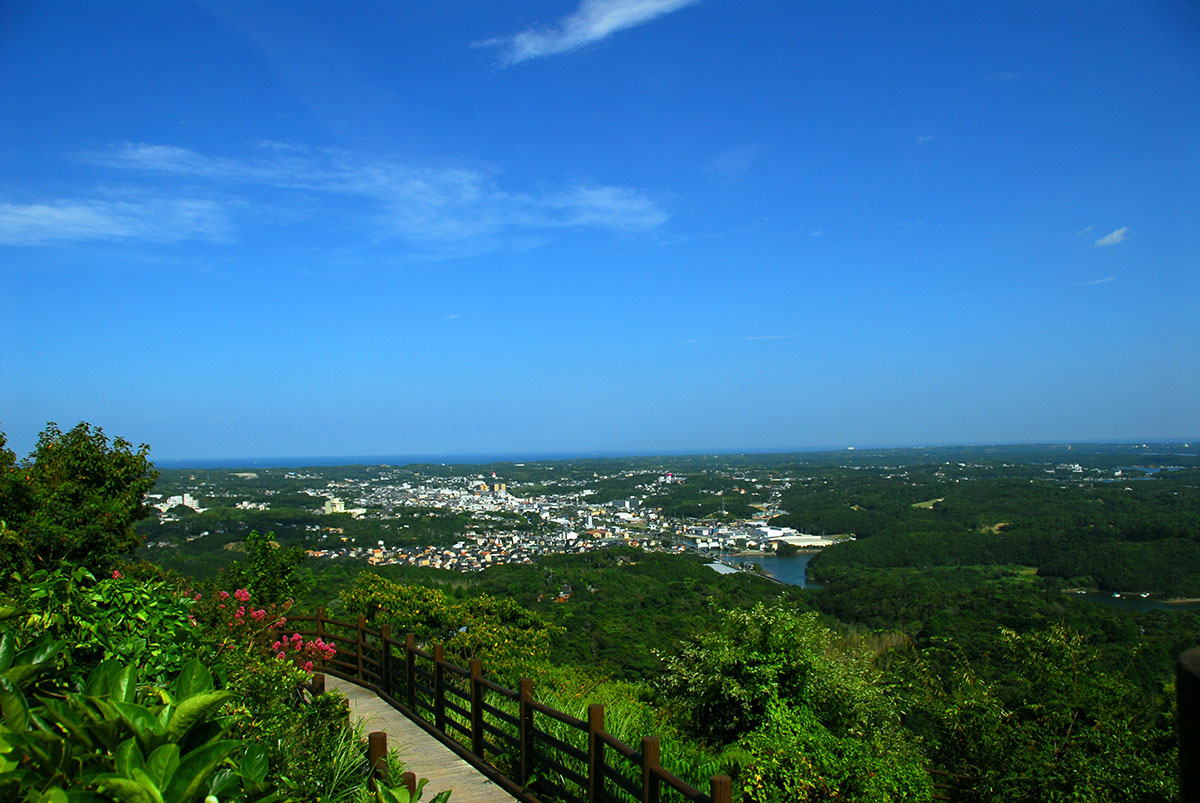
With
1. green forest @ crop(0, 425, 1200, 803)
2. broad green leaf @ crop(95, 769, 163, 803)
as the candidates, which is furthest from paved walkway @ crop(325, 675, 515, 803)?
broad green leaf @ crop(95, 769, 163, 803)

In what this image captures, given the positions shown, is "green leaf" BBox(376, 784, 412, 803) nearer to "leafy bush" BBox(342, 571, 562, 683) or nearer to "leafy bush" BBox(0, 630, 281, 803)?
"leafy bush" BBox(0, 630, 281, 803)

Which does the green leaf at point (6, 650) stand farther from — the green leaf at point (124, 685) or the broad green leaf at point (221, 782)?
the broad green leaf at point (221, 782)

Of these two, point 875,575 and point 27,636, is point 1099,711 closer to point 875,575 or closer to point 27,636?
point 27,636

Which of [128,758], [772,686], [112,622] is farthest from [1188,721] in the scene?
[772,686]

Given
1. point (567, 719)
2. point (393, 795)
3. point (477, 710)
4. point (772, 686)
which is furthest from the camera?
point (772, 686)

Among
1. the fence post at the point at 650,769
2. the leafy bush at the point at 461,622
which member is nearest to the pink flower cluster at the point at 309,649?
the leafy bush at the point at 461,622

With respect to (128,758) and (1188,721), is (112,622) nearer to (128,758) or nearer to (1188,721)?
(128,758)

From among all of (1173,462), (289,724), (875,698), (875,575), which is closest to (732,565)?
(875,575)

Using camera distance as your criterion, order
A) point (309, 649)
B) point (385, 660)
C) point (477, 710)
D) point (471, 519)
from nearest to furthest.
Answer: point (477, 710) < point (385, 660) < point (309, 649) < point (471, 519)
